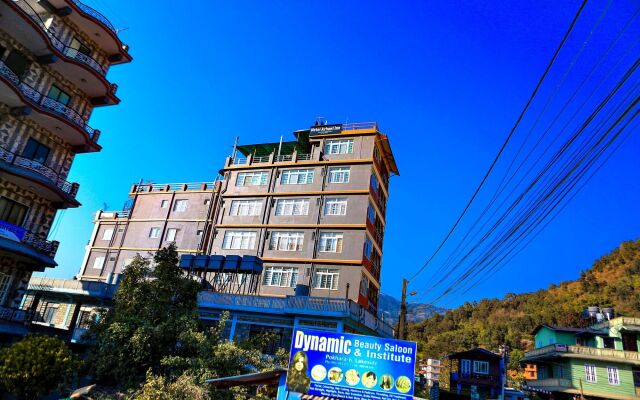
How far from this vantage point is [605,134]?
8.07 metres

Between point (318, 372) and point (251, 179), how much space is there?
32.8m

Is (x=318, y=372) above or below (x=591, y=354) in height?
below

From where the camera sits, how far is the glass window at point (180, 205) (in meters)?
45.9

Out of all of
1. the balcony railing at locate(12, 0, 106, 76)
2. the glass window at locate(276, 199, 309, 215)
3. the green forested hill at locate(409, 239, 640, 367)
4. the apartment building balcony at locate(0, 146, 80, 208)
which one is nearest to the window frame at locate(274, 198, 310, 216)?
the glass window at locate(276, 199, 309, 215)

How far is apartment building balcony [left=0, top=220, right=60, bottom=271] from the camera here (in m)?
23.1

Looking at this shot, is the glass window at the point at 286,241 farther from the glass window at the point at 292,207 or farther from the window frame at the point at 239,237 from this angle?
the glass window at the point at 292,207

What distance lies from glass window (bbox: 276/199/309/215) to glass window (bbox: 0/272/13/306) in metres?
21.2

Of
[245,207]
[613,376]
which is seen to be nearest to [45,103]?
[245,207]

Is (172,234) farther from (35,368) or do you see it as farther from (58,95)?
(35,368)

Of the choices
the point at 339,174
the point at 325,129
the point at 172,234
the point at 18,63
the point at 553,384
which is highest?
the point at 325,129

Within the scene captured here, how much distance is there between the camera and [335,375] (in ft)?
38.7

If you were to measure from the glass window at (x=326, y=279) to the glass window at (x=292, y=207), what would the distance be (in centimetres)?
595

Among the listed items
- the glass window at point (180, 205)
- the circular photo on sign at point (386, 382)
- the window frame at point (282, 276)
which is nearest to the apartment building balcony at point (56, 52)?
the glass window at point (180, 205)

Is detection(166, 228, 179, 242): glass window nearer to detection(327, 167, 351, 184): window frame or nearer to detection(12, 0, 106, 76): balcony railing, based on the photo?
detection(327, 167, 351, 184): window frame
